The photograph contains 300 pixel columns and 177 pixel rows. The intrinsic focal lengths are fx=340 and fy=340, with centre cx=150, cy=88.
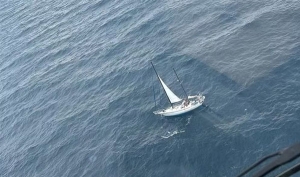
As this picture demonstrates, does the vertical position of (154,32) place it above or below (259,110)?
above

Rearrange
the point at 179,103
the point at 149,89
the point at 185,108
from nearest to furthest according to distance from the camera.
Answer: the point at 185,108 → the point at 179,103 → the point at 149,89

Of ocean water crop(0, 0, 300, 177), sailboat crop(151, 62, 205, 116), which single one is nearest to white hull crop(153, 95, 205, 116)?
sailboat crop(151, 62, 205, 116)

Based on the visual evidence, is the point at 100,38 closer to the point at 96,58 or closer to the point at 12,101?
the point at 96,58

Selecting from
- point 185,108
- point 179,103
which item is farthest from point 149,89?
point 185,108

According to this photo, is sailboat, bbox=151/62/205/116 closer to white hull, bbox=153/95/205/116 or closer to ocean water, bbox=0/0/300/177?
white hull, bbox=153/95/205/116

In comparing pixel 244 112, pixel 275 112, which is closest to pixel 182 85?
Answer: pixel 244 112

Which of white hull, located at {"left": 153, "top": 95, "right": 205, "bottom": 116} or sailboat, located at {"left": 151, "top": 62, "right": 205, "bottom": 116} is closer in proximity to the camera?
white hull, located at {"left": 153, "top": 95, "right": 205, "bottom": 116}

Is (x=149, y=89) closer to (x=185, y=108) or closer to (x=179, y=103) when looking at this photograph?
(x=179, y=103)

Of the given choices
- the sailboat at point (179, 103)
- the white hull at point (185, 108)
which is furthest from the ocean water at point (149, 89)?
the sailboat at point (179, 103)
